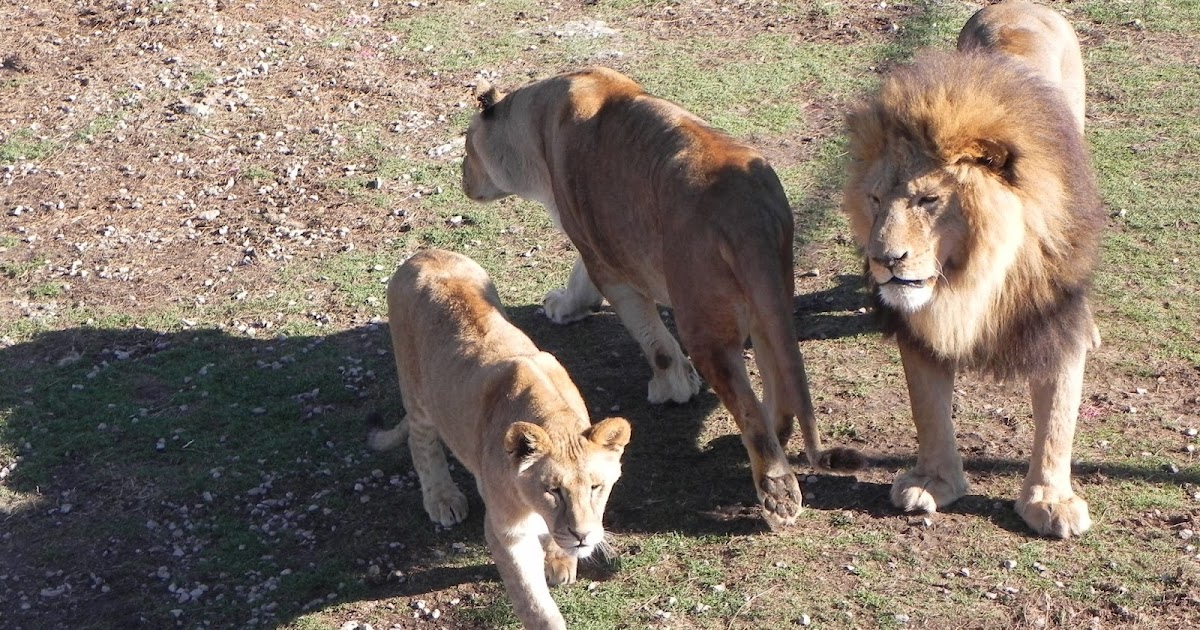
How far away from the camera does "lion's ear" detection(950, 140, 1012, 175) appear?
4.14m

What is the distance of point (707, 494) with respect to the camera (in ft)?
17.1

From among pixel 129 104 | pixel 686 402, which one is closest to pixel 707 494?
pixel 686 402

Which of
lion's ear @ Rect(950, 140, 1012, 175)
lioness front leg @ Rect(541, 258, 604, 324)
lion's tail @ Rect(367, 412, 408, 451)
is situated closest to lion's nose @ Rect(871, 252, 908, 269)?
lion's ear @ Rect(950, 140, 1012, 175)

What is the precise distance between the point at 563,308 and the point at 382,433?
1393 millimetres

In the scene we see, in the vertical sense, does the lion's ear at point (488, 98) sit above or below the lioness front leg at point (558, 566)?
above

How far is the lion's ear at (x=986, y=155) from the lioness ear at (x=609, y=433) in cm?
133

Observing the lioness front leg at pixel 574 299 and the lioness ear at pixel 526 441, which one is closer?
the lioness ear at pixel 526 441

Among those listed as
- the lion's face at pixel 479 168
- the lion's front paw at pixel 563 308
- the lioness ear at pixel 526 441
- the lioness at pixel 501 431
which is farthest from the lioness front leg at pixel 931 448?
the lion's face at pixel 479 168

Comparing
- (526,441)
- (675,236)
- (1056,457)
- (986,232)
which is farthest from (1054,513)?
(526,441)

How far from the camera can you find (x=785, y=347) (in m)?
4.62

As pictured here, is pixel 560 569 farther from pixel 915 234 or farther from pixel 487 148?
pixel 487 148

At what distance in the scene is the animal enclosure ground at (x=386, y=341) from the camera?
4734 millimetres

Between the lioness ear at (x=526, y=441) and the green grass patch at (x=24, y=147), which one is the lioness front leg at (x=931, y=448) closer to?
the lioness ear at (x=526, y=441)

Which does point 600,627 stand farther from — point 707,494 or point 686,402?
point 686,402
